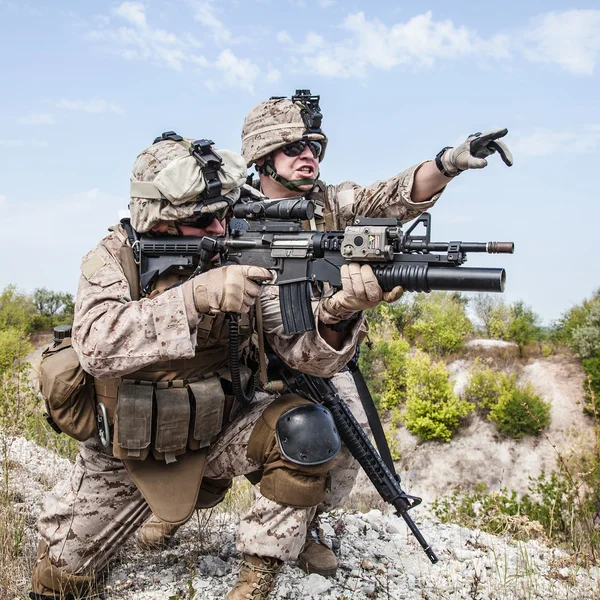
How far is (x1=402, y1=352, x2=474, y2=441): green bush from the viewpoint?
13.2 metres

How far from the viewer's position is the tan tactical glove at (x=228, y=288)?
289 cm

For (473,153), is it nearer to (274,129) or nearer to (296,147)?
(296,147)

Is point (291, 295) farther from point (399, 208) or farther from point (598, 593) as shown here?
point (598, 593)

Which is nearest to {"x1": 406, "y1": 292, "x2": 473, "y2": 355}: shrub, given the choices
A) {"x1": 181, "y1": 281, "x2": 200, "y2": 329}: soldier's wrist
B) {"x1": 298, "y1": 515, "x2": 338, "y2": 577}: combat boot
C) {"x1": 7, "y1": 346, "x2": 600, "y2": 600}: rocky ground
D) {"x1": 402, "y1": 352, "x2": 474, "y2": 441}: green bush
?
{"x1": 402, "y1": 352, "x2": 474, "y2": 441}: green bush

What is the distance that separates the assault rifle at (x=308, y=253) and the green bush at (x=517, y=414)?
34.7 ft

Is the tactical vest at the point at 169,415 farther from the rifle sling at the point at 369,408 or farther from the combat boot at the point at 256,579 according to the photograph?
the rifle sling at the point at 369,408

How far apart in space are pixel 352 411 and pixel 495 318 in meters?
15.8

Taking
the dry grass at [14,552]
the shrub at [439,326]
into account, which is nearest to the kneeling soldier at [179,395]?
the dry grass at [14,552]

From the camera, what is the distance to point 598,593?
3.23 metres

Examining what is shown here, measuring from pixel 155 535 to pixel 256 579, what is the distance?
1126mm

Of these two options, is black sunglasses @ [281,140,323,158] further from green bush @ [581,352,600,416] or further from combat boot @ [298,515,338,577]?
green bush @ [581,352,600,416]

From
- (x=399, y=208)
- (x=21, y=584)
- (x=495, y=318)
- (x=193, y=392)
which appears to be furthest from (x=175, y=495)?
(x=495, y=318)

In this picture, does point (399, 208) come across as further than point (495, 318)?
No

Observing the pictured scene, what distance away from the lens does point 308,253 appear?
3.10 metres
